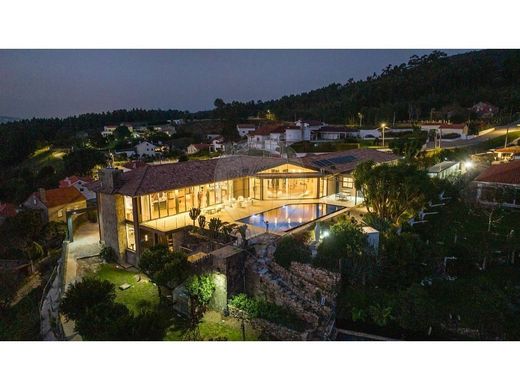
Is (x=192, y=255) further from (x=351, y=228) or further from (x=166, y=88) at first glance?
(x=166, y=88)

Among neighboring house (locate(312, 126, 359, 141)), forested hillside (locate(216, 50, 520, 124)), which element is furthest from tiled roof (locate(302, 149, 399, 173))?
forested hillside (locate(216, 50, 520, 124))

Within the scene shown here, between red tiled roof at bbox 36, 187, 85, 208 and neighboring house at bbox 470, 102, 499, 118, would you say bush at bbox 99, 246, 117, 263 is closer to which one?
red tiled roof at bbox 36, 187, 85, 208

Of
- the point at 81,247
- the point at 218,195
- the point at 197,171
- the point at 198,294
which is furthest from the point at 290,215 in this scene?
the point at 81,247

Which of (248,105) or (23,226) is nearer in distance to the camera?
(23,226)

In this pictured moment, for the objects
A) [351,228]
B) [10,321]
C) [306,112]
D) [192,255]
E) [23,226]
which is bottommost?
[10,321]

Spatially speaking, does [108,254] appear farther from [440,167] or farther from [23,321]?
[440,167]

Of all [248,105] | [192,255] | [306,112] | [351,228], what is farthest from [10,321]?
[248,105]
